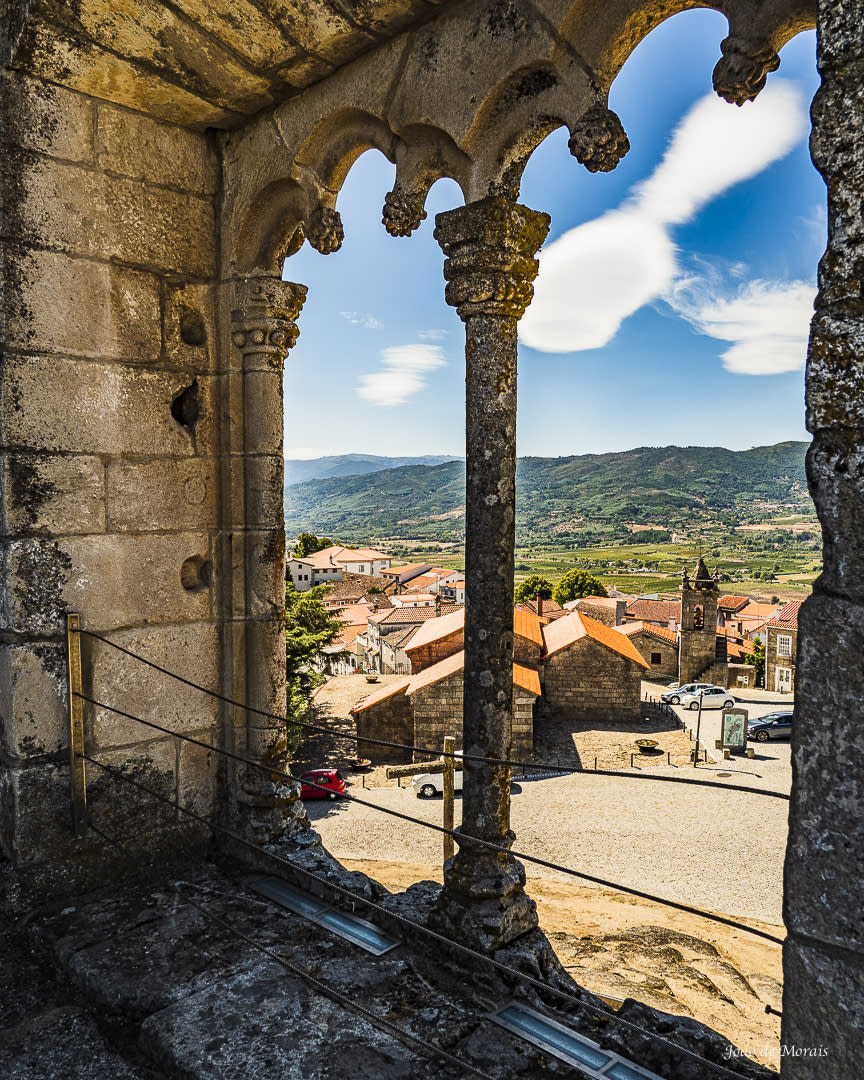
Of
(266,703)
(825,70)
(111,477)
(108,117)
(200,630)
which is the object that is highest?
(108,117)

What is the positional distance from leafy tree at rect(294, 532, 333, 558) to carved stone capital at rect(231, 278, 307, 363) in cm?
5605

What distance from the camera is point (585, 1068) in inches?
76.6

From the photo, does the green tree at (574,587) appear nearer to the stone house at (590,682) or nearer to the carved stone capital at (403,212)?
the stone house at (590,682)

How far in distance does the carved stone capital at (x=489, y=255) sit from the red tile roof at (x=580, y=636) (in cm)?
2133

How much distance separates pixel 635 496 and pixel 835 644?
166 meters

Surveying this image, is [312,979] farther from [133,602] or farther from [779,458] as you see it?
[779,458]

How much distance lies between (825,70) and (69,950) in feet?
10.1

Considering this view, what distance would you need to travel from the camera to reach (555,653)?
915 inches

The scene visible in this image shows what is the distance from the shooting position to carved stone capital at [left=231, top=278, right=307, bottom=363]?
3.34 m

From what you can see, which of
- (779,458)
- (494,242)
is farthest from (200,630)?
(779,458)

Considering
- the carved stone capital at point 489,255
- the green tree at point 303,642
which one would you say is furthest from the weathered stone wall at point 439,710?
the carved stone capital at point 489,255

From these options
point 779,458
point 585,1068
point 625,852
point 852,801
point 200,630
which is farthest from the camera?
point 779,458

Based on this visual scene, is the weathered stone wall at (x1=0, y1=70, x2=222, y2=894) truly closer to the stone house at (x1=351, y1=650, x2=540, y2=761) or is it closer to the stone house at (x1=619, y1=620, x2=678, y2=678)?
the stone house at (x1=351, y1=650, x2=540, y2=761)

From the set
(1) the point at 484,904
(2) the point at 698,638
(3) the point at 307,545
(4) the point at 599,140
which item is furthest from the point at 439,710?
(3) the point at 307,545
